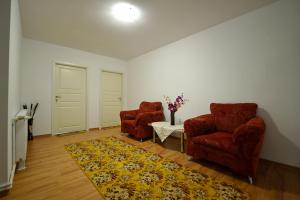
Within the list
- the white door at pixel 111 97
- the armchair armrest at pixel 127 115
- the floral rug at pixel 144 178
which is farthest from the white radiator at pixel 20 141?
the white door at pixel 111 97

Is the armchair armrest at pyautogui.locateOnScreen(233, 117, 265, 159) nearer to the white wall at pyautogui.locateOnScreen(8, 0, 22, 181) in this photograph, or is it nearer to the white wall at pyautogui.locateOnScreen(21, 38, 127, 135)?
the white wall at pyautogui.locateOnScreen(8, 0, 22, 181)

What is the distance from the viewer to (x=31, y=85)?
3.38m

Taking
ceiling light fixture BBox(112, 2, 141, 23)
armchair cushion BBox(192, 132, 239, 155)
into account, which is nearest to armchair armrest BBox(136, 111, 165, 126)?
armchair cushion BBox(192, 132, 239, 155)

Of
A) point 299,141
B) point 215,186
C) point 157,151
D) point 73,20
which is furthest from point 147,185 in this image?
point 73,20

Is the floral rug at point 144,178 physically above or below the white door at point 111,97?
below

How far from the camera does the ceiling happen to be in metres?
2.16

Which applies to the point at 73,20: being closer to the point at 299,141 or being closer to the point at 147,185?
the point at 147,185

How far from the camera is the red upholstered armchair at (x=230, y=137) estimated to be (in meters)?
1.62

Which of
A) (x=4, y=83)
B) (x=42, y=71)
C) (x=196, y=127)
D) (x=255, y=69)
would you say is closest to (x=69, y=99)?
(x=42, y=71)

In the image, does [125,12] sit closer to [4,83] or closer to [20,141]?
[4,83]

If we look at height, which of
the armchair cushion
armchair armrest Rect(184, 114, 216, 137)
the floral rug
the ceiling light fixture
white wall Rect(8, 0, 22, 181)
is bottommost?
the floral rug

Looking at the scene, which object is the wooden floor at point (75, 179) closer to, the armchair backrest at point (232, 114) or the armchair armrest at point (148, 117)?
the armchair backrest at point (232, 114)

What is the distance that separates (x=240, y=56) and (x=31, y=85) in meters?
4.51

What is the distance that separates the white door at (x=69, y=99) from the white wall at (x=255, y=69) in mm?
2742
